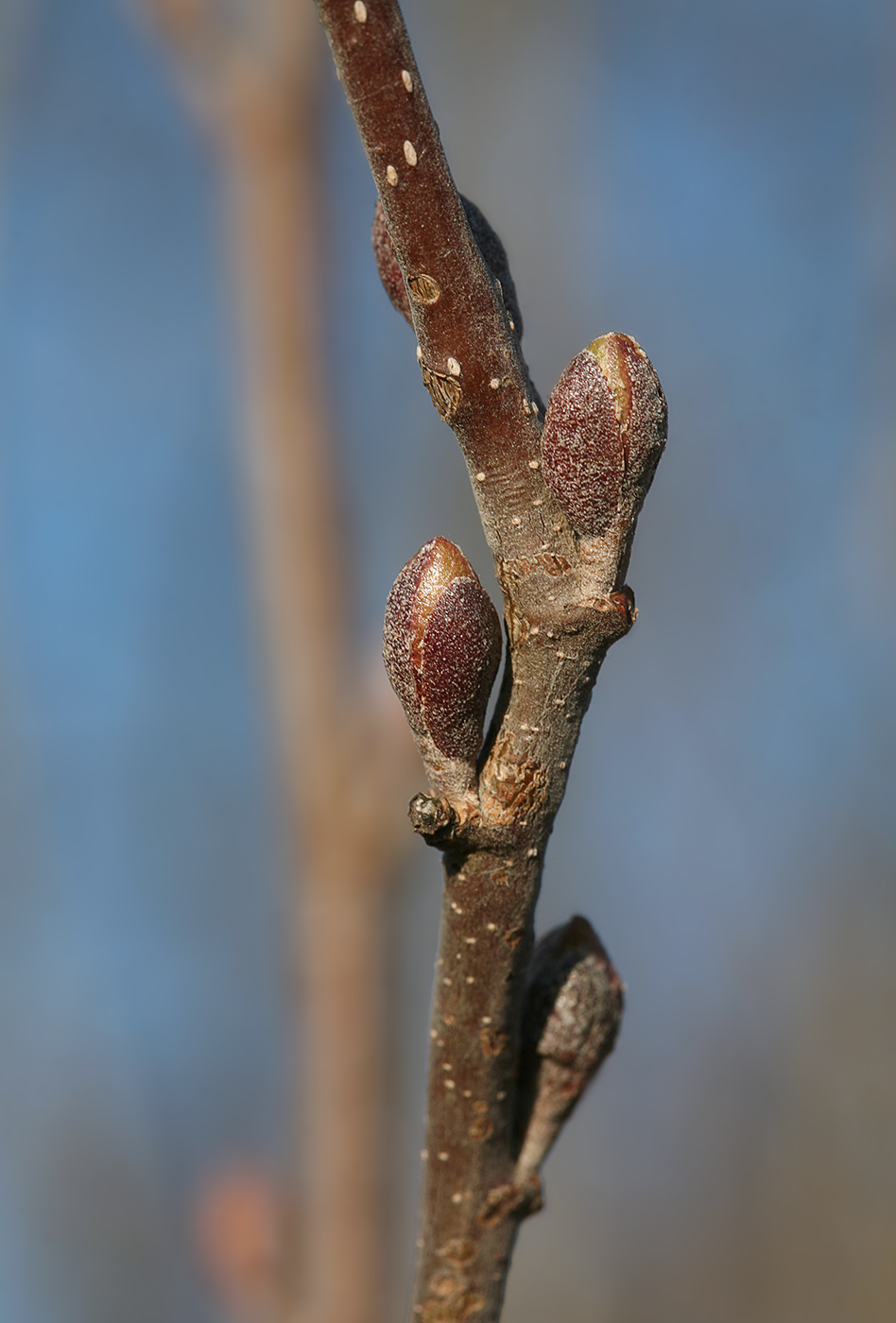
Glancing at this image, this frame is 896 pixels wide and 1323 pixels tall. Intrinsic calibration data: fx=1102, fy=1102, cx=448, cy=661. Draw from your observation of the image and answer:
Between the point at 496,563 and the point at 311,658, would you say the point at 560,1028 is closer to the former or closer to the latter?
the point at 496,563

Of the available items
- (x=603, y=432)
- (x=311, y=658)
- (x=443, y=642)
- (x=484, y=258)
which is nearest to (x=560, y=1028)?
(x=443, y=642)

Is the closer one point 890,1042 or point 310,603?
point 310,603

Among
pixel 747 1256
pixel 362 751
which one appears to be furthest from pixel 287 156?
pixel 747 1256

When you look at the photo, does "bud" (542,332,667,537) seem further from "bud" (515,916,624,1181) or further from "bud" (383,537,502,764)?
"bud" (515,916,624,1181)

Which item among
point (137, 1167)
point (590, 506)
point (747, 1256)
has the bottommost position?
point (747, 1256)

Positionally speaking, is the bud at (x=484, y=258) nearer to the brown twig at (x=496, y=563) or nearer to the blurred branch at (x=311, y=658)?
the brown twig at (x=496, y=563)

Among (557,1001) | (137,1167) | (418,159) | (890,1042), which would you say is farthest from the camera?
(890,1042)

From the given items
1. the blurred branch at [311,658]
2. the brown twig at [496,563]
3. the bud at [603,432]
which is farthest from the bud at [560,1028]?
the blurred branch at [311,658]

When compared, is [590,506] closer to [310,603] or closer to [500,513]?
[500,513]
